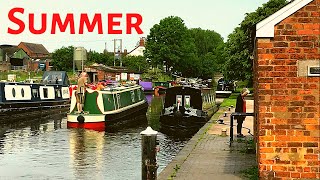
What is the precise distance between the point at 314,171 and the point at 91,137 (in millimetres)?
13617

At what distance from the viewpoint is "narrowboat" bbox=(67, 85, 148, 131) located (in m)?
24.9

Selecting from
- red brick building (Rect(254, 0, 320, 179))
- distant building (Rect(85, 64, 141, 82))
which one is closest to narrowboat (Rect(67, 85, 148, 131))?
red brick building (Rect(254, 0, 320, 179))

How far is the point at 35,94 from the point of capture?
3603cm

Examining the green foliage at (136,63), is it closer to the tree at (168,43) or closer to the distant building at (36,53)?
the tree at (168,43)

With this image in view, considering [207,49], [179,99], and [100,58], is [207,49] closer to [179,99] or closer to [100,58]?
[100,58]

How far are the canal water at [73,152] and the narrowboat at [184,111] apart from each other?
3.40 ft

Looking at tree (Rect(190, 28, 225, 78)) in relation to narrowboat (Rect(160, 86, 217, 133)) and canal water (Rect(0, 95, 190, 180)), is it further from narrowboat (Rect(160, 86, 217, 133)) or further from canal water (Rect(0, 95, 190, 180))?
canal water (Rect(0, 95, 190, 180))

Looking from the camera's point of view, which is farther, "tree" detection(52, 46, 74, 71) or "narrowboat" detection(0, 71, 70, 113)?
"tree" detection(52, 46, 74, 71)

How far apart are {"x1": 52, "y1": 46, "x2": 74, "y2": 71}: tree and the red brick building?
78.2 m

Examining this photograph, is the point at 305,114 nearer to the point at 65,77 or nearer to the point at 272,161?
the point at 272,161

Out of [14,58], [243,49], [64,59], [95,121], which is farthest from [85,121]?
[14,58]

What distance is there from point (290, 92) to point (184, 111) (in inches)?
672

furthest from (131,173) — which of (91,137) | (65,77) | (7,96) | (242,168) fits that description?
(65,77)

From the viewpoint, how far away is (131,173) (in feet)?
44.4
